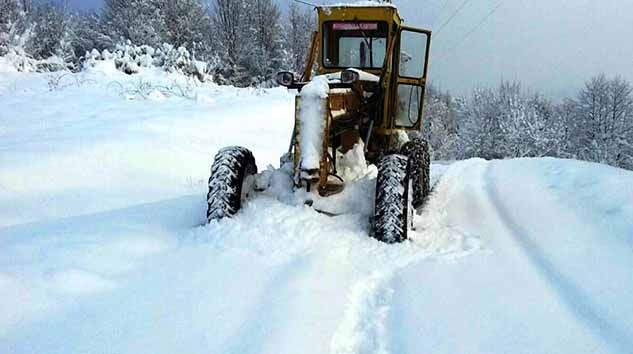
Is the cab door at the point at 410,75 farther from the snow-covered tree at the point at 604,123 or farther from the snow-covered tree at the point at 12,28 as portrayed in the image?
the snow-covered tree at the point at 604,123

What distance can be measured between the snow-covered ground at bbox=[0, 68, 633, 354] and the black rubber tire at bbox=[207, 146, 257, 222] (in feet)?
0.56

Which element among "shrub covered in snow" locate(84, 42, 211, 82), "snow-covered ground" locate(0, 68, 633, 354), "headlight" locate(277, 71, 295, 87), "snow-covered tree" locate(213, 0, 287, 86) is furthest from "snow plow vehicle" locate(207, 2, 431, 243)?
"snow-covered tree" locate(213, 0, 287, 86)

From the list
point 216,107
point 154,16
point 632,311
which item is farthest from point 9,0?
point 632,311

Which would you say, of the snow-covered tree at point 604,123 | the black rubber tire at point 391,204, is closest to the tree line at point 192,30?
the snow-covered tree at point 604,123

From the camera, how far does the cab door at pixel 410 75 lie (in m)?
6.80

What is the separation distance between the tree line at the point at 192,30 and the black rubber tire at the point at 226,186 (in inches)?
1002

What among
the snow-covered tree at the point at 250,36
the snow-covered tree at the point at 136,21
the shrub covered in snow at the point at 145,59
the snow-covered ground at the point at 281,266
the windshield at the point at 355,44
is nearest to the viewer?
the snow-covered ground at the point at 281,266

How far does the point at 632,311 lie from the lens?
3324mm

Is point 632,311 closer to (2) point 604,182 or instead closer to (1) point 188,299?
(1) point 188,299

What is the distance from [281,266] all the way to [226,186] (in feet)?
4.05

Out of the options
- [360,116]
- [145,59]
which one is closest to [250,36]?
[145,59]

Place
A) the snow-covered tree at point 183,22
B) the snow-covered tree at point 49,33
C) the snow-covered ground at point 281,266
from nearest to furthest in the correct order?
the snow-covered ground at point 281,266
the snow-covered tree at point 49,33
the snow-covered tree at point 183,22

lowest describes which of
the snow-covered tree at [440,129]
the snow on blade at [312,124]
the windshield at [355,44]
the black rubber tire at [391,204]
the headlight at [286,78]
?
the snow-covered tree at [440,129]

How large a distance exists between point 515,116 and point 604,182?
117 ft
